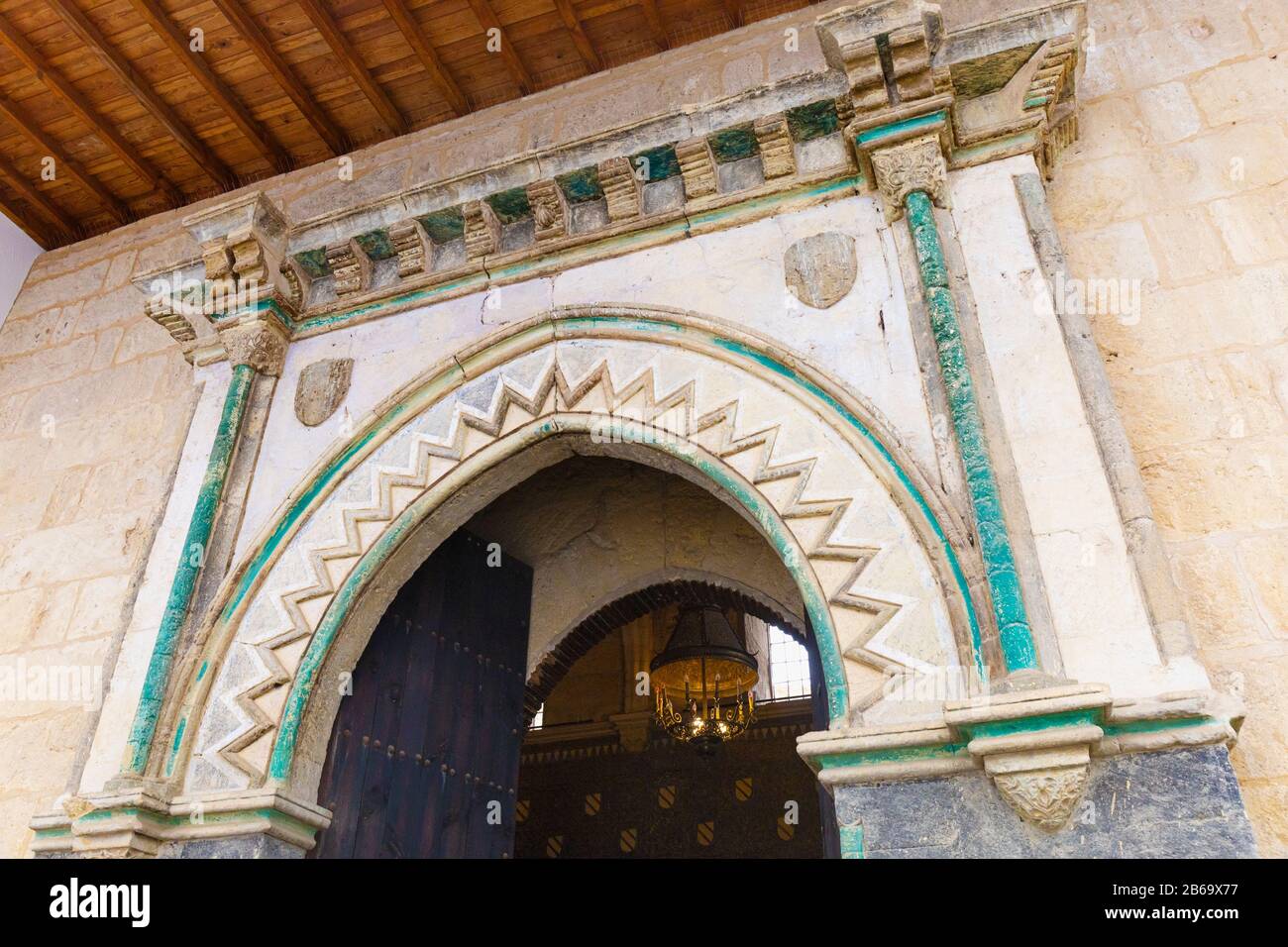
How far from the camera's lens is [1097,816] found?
2199 millimetres

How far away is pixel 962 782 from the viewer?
2.34m

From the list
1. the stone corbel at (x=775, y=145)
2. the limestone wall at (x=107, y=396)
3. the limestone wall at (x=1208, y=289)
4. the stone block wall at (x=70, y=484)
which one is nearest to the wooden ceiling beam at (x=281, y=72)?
the limestone wall at (x=107, y=396)

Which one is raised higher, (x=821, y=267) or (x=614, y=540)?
(x=821, y=267)

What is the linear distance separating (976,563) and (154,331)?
4.15 metres

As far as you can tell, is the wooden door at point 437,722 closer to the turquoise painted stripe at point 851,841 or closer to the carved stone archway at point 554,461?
the carved stone archway at point 554,461

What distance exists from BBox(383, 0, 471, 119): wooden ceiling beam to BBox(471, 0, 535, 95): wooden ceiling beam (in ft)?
0.89

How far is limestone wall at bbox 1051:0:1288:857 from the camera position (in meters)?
2.64

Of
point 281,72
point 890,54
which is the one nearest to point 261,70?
point 281,72

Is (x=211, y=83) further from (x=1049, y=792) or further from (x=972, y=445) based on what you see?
(x=1049, y=792)

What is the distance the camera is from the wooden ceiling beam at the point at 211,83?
4480 millimetres

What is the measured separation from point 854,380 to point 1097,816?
4.44ft

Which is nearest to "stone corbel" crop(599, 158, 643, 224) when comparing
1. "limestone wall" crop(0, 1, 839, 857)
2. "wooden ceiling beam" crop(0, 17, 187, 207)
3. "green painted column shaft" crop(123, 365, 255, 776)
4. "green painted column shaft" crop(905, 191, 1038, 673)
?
"limestone wall" crop(0, 1, 839, 857)

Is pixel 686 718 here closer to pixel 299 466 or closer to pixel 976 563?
pixel 299 466

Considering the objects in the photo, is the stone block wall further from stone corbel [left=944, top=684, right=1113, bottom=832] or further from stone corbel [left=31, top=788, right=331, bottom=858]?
stone corbel [left=944, top=684, right=1113, bottom=832]
